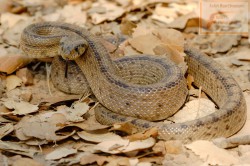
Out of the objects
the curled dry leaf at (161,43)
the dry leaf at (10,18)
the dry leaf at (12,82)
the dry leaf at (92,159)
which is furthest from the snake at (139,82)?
the dry leaf at (10,18)

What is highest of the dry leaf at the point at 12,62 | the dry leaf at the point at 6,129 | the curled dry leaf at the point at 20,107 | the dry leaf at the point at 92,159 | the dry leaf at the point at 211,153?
the dry leaf at the point at 12,62

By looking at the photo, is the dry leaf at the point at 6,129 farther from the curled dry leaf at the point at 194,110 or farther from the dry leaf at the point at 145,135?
the curled dry leaf at the point at 194,110

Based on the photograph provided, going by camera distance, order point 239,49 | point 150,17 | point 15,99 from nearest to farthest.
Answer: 1. point 15,99
2. point 239,49
3. point 150,17

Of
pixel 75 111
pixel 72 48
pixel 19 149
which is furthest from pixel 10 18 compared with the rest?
pixel 19 149

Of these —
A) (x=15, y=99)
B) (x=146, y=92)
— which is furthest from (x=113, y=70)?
(x=15, y=99)

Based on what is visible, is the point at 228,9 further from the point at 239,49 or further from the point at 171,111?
the point at 171,111

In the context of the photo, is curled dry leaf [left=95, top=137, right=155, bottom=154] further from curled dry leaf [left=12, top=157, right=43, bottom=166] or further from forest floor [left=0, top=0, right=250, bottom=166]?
curled dry leaf [left=12, top=157, right=43, bottom=166]

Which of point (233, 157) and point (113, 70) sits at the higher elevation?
point (113, 70)
